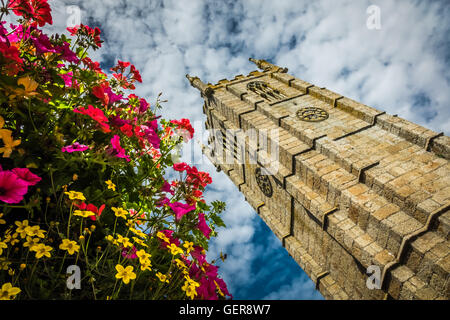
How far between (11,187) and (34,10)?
1.67 meters

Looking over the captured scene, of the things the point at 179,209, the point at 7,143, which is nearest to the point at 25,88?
the point at 7,143

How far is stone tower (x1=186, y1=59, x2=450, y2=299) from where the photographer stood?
21.0 feet

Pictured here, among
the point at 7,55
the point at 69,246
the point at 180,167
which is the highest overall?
the point at 7,55

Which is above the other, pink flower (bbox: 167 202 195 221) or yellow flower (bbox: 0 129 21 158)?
yellow flower (bbox: 0 129 21 158)

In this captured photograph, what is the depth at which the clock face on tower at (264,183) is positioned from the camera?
13.0 m

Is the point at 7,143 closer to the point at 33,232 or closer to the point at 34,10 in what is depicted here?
the point at 33,232

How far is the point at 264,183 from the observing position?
13375 mm

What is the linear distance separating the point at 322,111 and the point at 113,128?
12.2 meters

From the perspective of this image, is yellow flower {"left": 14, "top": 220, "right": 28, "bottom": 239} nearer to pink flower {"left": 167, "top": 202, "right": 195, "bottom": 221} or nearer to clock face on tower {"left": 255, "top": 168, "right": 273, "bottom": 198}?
pink flower {"left": 167, "top": 202, "right": 195, "bottom": 221}

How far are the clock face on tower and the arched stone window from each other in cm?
494

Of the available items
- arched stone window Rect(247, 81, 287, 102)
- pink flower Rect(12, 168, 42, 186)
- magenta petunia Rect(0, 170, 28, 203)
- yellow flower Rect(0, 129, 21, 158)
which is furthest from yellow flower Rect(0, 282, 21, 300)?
arched stone window Rect(247, 81, 287, 102)

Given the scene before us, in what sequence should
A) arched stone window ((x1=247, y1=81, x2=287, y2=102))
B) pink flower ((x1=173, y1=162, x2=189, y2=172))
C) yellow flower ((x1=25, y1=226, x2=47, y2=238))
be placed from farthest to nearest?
1. arched stone window ((x1=247, y1=81, x2=287, y2=102))
2. pink flower ((x1=173, y1=162, x2=189, y2=172))
3. yellow flower ((x1=25, y1=226, x2=47, y2=238))

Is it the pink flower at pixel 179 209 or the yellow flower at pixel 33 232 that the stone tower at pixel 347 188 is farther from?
the yellow flower at pixel 33 232
